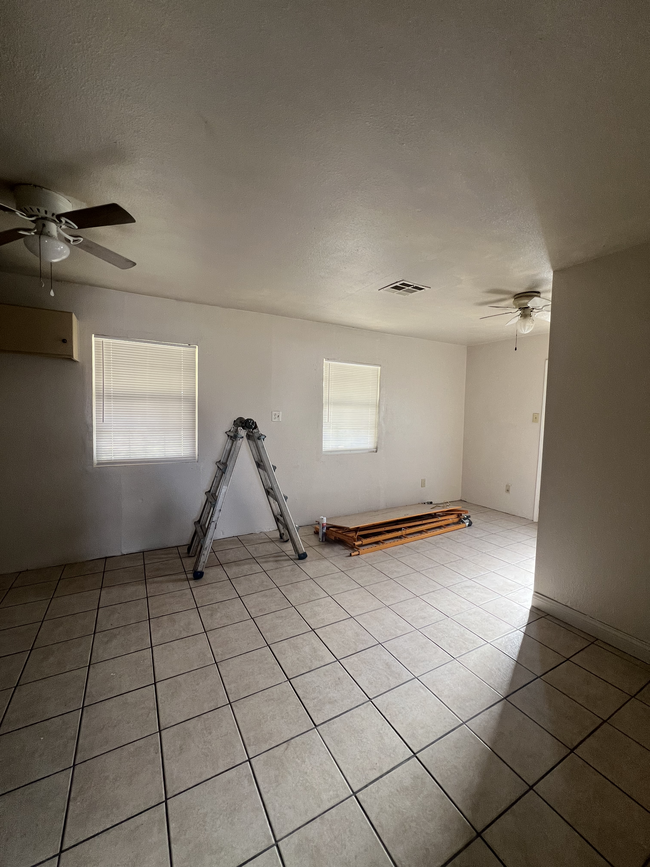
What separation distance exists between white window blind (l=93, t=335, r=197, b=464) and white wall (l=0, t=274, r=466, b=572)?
93 millimetres

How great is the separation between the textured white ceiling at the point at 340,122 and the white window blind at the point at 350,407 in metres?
2.18

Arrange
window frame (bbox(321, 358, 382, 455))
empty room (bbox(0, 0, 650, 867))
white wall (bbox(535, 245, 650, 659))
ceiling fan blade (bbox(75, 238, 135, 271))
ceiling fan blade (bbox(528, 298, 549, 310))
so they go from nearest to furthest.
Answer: empty room (bbox(0, 0, 650, 867)) → ceiling fan blade (bbox(75, 238, 135, 271)) → white wall (bbox(535, 245, 650, 659)) → ceiling fan blade (bbox(528, 298, 549, 310)) → window frame (bbox(321, 358, 382, 455))

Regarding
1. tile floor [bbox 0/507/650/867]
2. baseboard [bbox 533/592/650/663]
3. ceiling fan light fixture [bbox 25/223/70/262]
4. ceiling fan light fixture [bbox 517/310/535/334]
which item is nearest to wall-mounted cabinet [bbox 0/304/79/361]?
ceiling fan light fixture [bbox 25/223/70/262]

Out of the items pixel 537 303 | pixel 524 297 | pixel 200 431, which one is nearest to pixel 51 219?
pixel 200 431

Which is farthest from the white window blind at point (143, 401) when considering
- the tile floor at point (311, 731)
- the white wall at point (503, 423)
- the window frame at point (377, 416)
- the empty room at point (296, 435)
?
the white wall at point (503, 423)

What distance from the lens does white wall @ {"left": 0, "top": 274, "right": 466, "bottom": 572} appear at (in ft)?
9.72

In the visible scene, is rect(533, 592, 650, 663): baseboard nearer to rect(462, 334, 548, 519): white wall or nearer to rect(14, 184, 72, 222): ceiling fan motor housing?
rect(462, 334, 548, 519): white wall

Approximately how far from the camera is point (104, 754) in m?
1.47

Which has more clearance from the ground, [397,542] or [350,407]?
[350,407]

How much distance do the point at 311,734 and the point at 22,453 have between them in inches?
121

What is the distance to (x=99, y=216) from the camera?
160 cm

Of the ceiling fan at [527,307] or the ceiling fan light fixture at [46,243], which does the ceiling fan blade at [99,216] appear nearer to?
the ceiling fan light fixture at [46,243]

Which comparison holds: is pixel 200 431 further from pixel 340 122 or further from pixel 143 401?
pixel 340 122

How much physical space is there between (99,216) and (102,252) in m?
0.44
